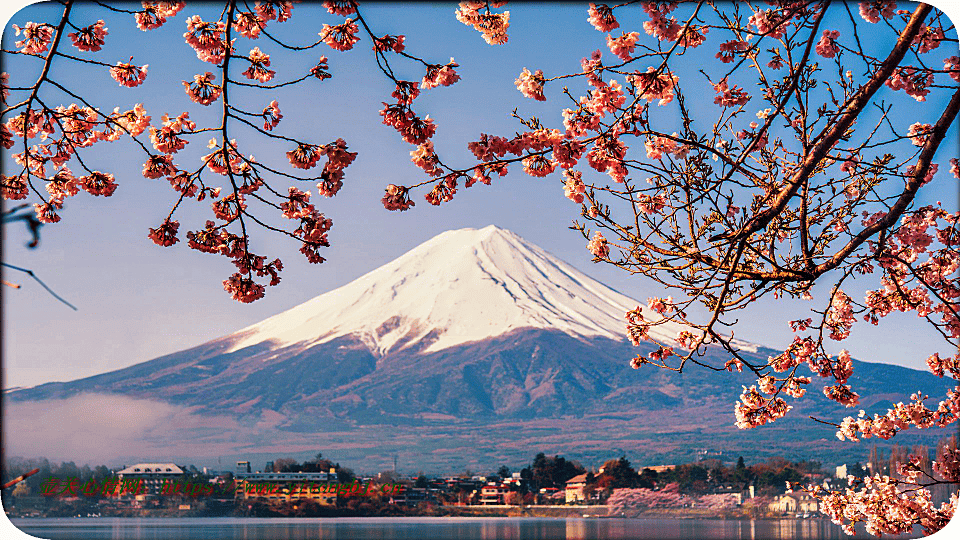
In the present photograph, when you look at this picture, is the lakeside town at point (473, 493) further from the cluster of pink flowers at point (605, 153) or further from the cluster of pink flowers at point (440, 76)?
the cluster of pink flowers at point (605, 153)

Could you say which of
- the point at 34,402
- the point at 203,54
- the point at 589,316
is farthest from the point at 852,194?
the point at 34,402

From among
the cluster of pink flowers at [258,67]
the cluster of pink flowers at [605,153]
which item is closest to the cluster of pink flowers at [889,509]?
the cluster of pink flowers at [605,153]

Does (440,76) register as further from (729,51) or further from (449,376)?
(449,376)

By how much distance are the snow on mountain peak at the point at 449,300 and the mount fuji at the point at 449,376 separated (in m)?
0.19

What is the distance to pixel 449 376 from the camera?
112 metres

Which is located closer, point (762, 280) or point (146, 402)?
point (762, 280)

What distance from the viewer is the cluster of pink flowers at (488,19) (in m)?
2.75

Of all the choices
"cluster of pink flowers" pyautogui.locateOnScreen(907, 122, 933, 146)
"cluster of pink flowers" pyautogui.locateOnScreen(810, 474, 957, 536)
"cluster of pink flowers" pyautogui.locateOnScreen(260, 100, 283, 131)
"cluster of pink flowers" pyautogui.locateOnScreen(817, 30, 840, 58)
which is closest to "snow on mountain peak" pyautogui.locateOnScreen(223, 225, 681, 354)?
"cluster of pink flowers" pyautogui.locateOnScreen(810, 474, 957, 536)

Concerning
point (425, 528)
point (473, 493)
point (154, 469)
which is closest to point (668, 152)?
point (425, 528)

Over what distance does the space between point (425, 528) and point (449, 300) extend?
53113mm

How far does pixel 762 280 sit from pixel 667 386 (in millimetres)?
Answer: 112932

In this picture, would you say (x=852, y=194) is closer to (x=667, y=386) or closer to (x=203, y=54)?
(x=203, y=54)

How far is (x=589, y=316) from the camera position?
105 meters

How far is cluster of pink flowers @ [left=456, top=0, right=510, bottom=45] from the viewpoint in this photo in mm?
2754
